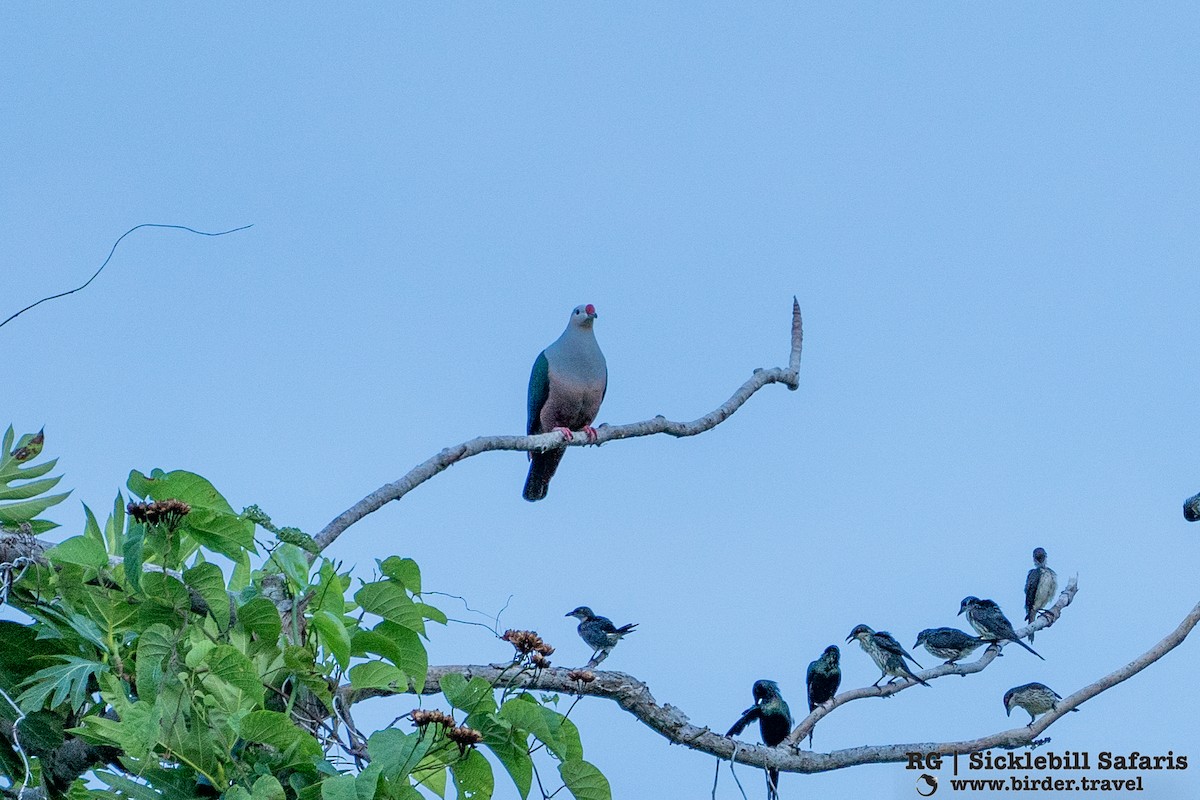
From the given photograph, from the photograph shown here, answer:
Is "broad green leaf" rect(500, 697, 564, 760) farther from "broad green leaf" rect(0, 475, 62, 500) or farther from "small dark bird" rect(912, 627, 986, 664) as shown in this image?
"small dark bird" rect(912, 627, 986, 664)

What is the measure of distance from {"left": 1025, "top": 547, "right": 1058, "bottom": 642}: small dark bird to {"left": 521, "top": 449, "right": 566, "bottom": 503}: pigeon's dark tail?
294 centimetres

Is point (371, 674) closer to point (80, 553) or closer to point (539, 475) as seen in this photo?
point (80, 553)

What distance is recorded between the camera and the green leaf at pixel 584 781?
3055 mm

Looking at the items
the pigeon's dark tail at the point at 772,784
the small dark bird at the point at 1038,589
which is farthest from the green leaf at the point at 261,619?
the small dark bird at the point at 1038,589

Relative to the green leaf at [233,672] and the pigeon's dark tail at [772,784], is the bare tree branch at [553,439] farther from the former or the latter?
the pigeon's dark tail at [772,784]

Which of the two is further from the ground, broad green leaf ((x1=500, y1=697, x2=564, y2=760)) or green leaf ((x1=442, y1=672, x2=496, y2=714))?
green leaf ((x1=442, y1=672, x2=496, y2=714))

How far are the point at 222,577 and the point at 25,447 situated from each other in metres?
0.66

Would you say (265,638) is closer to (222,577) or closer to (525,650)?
(222,577)

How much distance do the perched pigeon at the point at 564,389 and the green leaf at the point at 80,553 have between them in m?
5.20

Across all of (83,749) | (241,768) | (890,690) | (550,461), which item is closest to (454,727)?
(241,768)

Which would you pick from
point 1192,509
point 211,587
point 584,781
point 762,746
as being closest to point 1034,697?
point 1192,509

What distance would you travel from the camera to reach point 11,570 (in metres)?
2.84


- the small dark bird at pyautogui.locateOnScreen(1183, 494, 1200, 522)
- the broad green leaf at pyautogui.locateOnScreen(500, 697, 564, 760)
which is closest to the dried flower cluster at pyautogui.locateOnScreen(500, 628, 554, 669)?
the broad green leaf at pyautogui.locateOnScreen(500, 697, 564, 760)

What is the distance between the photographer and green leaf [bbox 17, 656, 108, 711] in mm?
2664
